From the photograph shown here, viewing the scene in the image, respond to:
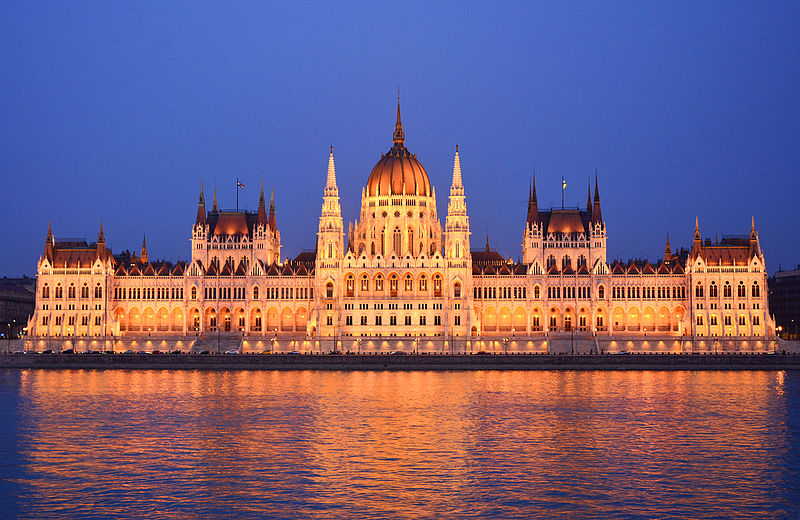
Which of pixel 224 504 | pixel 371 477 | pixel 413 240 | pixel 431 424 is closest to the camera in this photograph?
pixel 224 504

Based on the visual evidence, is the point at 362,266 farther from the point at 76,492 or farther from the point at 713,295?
the point at 76,492

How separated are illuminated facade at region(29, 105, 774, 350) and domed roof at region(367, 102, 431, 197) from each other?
8.0 inches

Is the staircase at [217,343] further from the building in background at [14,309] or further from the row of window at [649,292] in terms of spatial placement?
the row of window at [649,292]

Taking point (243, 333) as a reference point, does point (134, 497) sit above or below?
below

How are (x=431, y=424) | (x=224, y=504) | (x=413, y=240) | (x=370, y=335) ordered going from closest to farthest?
(x=224, y=504), (x=431, y=424), (x=370, y=335), (x=413, y=240)

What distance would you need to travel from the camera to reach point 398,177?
455 feet

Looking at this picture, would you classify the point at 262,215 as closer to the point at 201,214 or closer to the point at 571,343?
the point at 201,214

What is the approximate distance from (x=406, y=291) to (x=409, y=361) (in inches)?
782

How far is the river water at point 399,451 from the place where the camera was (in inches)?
1483

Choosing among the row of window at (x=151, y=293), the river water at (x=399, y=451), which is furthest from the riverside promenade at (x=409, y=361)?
the river water at (x=399, y=451)

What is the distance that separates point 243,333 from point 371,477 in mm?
89676

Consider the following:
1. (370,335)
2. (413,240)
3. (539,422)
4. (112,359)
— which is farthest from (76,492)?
(413,240)

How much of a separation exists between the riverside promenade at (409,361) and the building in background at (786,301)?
38233mm

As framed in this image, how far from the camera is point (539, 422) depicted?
60312mm
